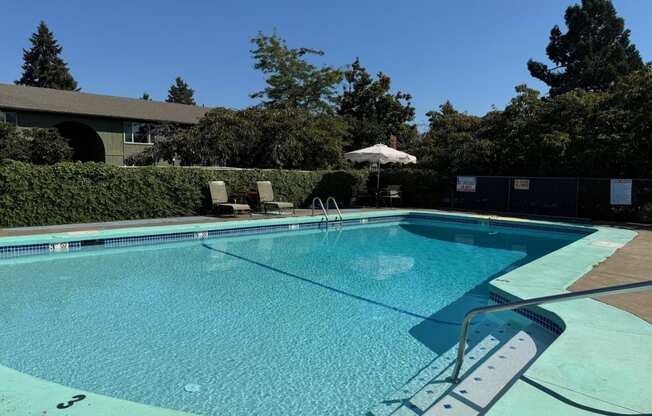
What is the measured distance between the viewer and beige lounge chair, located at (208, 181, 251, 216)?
12796 mm

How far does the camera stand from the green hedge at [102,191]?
10.1m

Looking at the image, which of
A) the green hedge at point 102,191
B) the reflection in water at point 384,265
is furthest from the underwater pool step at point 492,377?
the green hedge at point 102,191

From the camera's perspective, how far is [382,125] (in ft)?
101

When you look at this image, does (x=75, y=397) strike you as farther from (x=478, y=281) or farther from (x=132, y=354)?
(x=478, y=281)

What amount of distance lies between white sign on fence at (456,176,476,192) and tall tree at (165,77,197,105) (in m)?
73.6

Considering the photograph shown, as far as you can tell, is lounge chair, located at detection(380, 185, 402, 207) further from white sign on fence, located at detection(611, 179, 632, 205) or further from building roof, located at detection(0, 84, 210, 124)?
A: building roof, located at detection(0, 84, 210, 124)

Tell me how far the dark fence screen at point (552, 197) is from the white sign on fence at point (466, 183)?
0.04 metres

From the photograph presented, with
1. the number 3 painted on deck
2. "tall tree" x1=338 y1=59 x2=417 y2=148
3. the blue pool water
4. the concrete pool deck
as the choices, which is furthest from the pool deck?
"tall tree" x1=338 y1=59 x2=417 y2=148

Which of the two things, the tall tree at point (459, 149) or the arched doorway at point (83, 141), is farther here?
the arched doorway at point (83, 141)

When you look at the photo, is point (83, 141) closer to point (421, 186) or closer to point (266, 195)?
point (266, 195)

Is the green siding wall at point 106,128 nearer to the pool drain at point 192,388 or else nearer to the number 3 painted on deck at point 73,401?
the pool drain at point 192,388

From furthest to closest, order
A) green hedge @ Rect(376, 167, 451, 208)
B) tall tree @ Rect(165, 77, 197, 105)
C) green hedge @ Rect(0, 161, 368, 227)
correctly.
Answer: tall tree @ Rect(165, 77, 197, 105) → green hedge @ Rect(376, 167, 451, 208) → green hedge @ Rect(0, 161, 368, 227)

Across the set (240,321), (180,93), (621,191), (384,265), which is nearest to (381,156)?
(621,191)

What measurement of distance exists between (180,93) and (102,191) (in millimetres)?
76705
